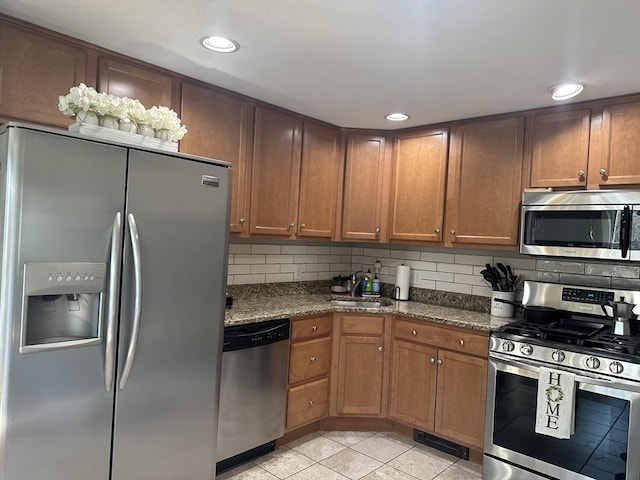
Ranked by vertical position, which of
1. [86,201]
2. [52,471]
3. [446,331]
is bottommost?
[52,471]

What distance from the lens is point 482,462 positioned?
2.67 meters

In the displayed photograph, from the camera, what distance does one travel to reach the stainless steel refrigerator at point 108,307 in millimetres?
1505

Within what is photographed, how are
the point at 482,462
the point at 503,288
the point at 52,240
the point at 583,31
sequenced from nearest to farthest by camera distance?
1. the point at 52,240
2. the point at 583,31
3. the point at 482,462
4. the point at 503,288

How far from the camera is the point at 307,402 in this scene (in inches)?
114

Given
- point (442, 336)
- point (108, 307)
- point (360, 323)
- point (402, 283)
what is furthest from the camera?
point (402, 283)

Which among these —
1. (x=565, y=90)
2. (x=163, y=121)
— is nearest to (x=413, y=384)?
(x=565, y=90)

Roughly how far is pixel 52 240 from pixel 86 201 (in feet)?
0.60

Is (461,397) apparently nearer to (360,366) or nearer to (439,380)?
(439,380)

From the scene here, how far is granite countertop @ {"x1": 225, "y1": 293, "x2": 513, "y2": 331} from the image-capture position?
258 cm

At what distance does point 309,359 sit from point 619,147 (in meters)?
2.23

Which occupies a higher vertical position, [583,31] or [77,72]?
[583,31]

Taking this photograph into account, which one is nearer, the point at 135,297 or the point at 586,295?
the point at 135,297

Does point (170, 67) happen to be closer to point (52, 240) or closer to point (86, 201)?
point (86, 201)

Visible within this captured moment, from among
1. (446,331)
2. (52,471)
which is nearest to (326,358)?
(446,331)
